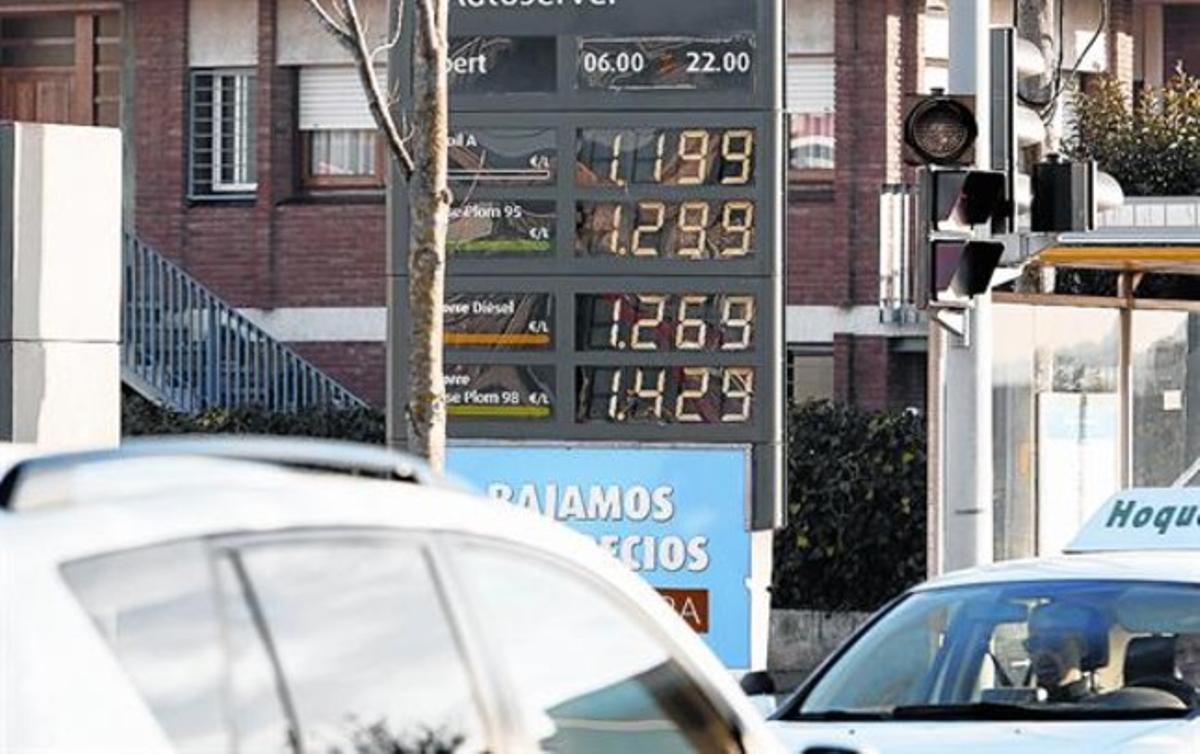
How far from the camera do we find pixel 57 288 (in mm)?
13898

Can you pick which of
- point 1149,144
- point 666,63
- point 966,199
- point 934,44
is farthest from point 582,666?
point 934,44

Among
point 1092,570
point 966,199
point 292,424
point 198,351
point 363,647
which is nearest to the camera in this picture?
point 363,647

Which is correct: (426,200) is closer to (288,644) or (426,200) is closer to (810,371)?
(288,644)

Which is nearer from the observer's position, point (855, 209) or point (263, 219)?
point (855, 209)

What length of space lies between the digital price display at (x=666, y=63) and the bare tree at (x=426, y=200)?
236 centimetres

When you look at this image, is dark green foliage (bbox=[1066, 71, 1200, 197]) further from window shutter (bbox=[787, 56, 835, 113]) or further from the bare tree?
the bare tree

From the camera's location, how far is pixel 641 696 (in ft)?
15.7

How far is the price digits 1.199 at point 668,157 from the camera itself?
15461 millimetres

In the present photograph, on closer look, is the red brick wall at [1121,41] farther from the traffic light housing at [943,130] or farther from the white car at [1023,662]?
the white car at [1023,662]

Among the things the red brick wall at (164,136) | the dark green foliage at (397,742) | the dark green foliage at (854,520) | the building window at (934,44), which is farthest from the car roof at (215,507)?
the red brick wall at (164,136)

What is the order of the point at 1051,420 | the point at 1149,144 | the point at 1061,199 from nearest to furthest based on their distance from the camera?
the point at 1061,199
the point at 1051,420
the point at 1149,144

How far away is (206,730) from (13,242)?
34.7 ft

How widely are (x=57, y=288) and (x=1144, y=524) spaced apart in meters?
5.35

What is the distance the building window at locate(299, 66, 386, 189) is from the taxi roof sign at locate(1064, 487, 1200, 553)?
61.0 feet
